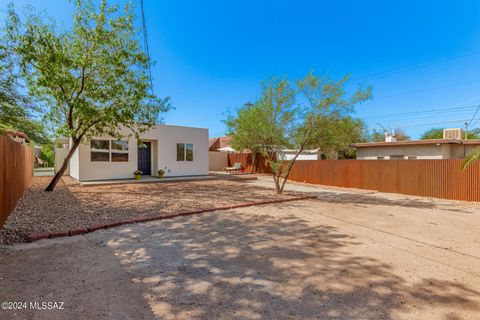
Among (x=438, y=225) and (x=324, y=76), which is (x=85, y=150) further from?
(x=438, y=225)

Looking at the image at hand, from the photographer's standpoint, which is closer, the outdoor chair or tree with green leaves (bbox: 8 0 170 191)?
tree with green leaves (bbox: 8 0 170 191)

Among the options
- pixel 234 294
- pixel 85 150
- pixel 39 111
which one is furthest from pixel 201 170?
pixel 234 294

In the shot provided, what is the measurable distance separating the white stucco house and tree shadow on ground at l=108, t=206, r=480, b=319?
8982mm

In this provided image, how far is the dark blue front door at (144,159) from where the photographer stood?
1489cm

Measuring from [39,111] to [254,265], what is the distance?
9.96 m

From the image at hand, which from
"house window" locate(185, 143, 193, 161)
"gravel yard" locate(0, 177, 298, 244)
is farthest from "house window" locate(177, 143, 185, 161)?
"gravel yard" locate(0, 177, 298, 244)

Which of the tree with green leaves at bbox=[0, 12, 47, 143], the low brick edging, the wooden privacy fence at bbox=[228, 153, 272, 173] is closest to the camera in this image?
the low brick edging

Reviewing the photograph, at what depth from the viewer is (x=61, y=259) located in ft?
11.7

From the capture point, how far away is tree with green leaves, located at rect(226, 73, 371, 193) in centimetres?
836

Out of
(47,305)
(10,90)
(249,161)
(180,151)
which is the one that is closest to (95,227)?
(47,305)

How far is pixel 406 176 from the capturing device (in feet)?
35.2

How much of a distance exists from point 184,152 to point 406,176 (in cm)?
1228

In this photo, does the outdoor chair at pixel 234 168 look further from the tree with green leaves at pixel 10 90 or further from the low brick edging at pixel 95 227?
the tree with green leaves at pixel 10 90

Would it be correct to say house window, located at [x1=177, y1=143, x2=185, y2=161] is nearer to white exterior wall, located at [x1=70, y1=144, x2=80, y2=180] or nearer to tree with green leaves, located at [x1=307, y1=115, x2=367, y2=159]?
white exterior wall, located at [x1=70, y1=144, x2=80, y2=180]
